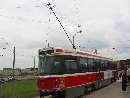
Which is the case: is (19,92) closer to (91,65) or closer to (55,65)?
(91,65)

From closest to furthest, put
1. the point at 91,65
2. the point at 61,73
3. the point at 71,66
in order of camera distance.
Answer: the point at 61,73, the point at 71,66, the point at 91,65

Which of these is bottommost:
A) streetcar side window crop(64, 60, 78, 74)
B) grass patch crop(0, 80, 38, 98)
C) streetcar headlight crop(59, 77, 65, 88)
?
grass patch crop(0, 80, 38, 98)

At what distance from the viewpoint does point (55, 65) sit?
2300 cm

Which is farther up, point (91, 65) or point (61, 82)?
point (91, 65)

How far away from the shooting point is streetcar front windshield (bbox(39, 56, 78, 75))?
75.3 feet

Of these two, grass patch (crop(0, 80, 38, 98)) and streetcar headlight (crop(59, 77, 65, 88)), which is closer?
streetcar headlight (crop(59, 77, 65, 88))

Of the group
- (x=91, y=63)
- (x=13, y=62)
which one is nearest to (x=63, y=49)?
(x=91, y=63)

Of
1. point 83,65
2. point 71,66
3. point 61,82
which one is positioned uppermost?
point 83,65

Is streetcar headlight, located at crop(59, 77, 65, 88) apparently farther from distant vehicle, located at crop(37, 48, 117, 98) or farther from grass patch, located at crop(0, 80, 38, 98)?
grass patch, located at crop(0, 80, 38, 98)

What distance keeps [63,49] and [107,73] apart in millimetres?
15858

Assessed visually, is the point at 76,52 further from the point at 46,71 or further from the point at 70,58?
the point at 46,71

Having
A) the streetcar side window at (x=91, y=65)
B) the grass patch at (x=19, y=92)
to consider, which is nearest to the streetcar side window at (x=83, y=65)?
the streetcar side window at (x=91, y=65)

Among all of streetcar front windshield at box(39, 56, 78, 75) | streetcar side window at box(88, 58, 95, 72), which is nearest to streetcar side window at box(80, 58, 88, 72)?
streetcar side window at box(88, 58, 95, 72)

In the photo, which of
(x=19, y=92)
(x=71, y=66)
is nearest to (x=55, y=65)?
(x=71, y=66)
